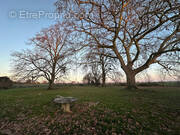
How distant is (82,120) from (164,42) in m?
11.6

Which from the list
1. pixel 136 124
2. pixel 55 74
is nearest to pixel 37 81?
pixel 55 74

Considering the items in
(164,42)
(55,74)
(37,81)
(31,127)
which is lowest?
(31,127)

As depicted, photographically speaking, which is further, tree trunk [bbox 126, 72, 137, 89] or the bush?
the bush

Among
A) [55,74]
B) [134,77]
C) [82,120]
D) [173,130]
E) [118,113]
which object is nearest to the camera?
[173,130]

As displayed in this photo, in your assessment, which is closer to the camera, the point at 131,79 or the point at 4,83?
the point at 131,79

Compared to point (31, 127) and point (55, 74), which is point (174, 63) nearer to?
point (31, 127)

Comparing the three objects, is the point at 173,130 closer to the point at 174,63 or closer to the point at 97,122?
the point at 97,122

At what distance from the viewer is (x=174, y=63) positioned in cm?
968

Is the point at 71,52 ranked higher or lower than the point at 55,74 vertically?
higher

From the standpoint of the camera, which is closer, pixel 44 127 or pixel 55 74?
pixel 44 127

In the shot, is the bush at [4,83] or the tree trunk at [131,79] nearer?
the tree trunk at [131,79]

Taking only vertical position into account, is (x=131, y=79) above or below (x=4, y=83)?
above

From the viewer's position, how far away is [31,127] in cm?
364

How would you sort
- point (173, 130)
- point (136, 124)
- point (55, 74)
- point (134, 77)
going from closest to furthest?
point (173, 130) < point (136, 124) < point (134, 77) < point (55, 74)
